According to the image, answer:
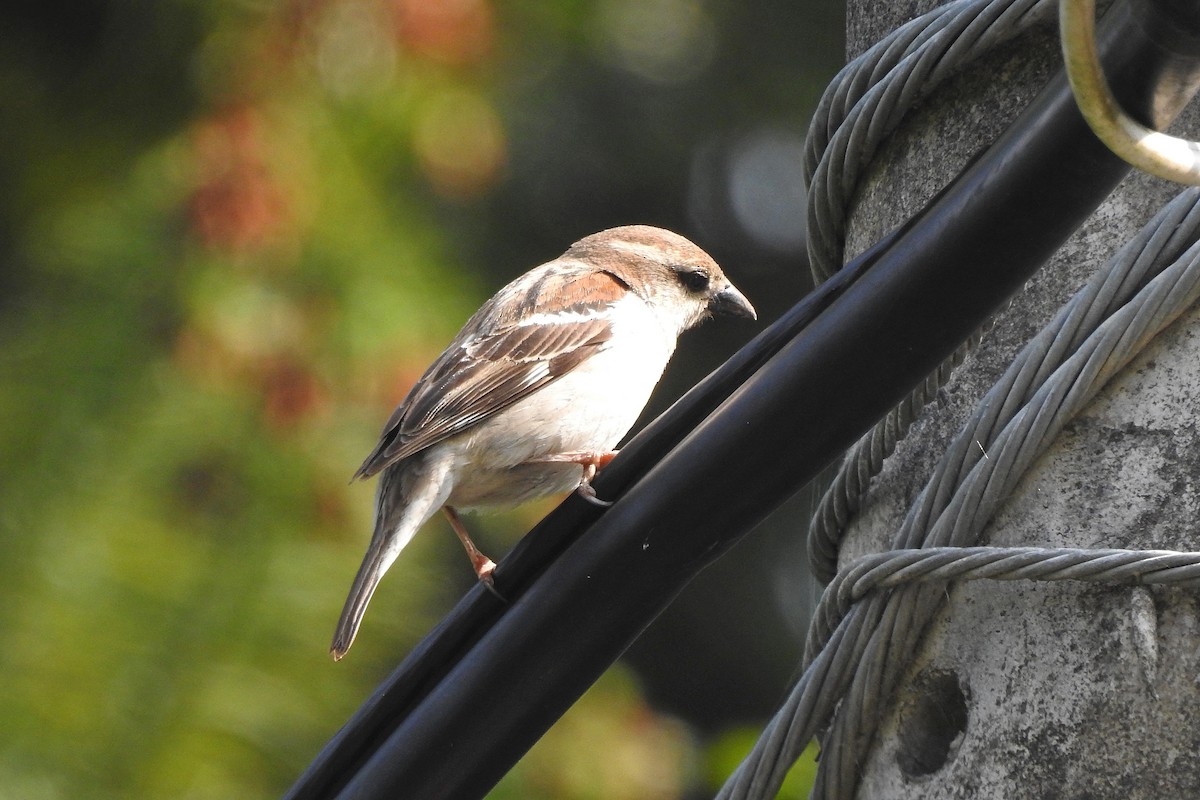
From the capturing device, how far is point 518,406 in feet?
14.0

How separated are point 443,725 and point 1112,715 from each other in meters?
1.05

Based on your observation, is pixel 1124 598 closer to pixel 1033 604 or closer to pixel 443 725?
pixel 1033 604

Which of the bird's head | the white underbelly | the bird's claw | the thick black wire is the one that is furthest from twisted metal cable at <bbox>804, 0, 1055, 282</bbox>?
the bird's head

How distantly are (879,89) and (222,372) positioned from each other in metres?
2.55

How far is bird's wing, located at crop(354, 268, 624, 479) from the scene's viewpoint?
13.5 feet

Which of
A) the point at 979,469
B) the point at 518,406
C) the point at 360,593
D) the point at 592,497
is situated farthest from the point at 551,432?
the point at 979,469

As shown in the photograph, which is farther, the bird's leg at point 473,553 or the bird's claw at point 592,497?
the bird's leg at point 473,553

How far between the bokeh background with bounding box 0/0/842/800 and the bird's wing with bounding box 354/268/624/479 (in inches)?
17.1

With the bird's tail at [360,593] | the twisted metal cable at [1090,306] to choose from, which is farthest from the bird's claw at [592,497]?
the bird's tail at [360,593]

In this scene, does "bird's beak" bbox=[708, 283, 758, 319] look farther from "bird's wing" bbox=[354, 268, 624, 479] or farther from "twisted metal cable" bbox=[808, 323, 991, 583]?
"twisted metal cable" bbox=[808, 323, 991, 583]

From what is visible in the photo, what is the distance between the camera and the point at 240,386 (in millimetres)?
4582

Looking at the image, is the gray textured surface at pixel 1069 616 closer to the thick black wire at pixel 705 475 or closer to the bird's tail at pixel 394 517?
the thick black wire at pixel 705 475

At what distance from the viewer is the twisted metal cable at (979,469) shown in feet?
7.53

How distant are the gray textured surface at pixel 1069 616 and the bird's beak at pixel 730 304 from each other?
2384 mm
